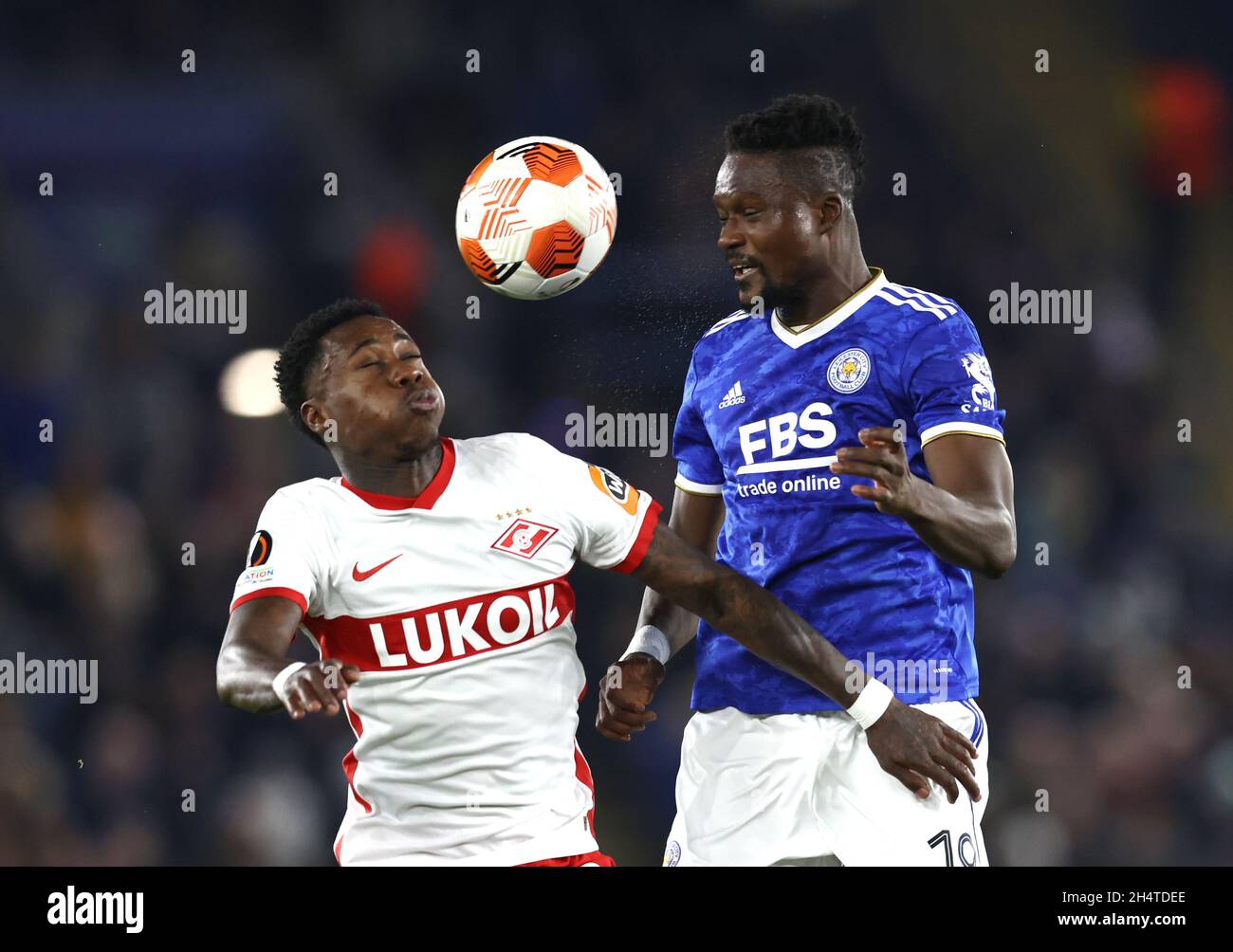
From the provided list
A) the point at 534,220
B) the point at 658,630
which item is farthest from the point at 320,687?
the point at 534,220

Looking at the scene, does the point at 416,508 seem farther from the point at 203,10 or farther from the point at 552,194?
the point at 203,10

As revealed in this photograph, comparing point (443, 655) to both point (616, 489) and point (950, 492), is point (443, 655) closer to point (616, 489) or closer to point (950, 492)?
point (616, 489)

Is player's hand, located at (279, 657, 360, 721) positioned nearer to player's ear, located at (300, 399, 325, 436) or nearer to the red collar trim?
the red collar trim

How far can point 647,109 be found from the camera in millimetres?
6129

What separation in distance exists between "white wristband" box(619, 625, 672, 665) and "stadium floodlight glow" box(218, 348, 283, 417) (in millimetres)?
2944

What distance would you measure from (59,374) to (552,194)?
3549 millimetres

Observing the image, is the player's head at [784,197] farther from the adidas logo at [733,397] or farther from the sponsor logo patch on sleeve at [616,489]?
the sponsor logo patch on sleeve at [616,489]

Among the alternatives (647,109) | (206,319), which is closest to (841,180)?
(647,109)

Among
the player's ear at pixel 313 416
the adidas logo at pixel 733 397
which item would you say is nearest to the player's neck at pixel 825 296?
the adidas logo at pixel 733 397

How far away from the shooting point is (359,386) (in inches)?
123

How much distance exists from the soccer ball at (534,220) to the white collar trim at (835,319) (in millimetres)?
553

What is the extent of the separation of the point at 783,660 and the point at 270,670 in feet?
3.59

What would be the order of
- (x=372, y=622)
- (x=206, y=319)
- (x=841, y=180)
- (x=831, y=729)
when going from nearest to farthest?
(x=372, y=622)
(x=831, y=729)
(x=841, y=180)
(x=206, y=319)

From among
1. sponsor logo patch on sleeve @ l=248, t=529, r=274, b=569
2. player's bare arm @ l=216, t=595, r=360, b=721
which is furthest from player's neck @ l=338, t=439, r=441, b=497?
player's bare arm @ l=216, t=595, r=360, b=721
